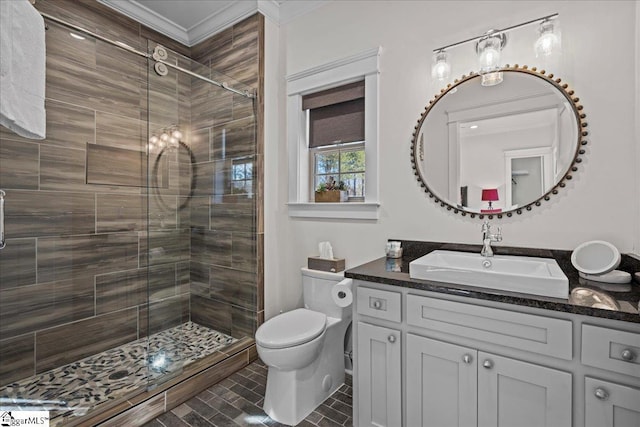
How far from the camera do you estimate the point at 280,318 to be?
1937 millimetres

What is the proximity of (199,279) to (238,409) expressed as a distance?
97 centimetres

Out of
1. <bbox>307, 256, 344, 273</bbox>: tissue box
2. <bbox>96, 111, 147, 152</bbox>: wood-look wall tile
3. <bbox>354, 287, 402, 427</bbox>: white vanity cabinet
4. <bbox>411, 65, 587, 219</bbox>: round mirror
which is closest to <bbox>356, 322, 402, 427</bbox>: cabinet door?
<bbox>354, 287, 402, 427</bbox>: white vanity cabinet

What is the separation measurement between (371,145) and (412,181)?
0.37 metres

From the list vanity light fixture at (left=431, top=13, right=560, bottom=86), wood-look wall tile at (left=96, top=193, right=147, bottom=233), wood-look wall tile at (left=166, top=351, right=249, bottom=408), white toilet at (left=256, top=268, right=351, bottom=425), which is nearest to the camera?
vanity light fixture at (left=431, top=13, right=560, bottom=86)

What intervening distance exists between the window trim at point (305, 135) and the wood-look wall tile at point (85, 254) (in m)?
1.29

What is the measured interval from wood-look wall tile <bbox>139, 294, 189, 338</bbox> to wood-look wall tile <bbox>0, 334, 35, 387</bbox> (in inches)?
24.2

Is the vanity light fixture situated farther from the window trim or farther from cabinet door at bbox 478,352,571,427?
cabinet door at bbox 478,352,571,427

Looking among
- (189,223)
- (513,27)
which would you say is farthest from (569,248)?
(189,223)

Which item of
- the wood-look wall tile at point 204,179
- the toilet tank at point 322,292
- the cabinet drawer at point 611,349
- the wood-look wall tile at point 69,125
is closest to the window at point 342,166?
the toilet tank at point 322,292

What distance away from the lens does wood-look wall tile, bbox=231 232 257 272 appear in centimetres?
244

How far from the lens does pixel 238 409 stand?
5.86 ft

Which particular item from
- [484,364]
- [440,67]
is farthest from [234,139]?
[484,364]

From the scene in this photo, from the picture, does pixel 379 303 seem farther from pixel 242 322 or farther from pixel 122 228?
pixel 122 228

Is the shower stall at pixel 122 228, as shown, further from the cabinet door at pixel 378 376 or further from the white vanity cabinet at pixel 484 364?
the white vanity cabinet at pixel 484 364
